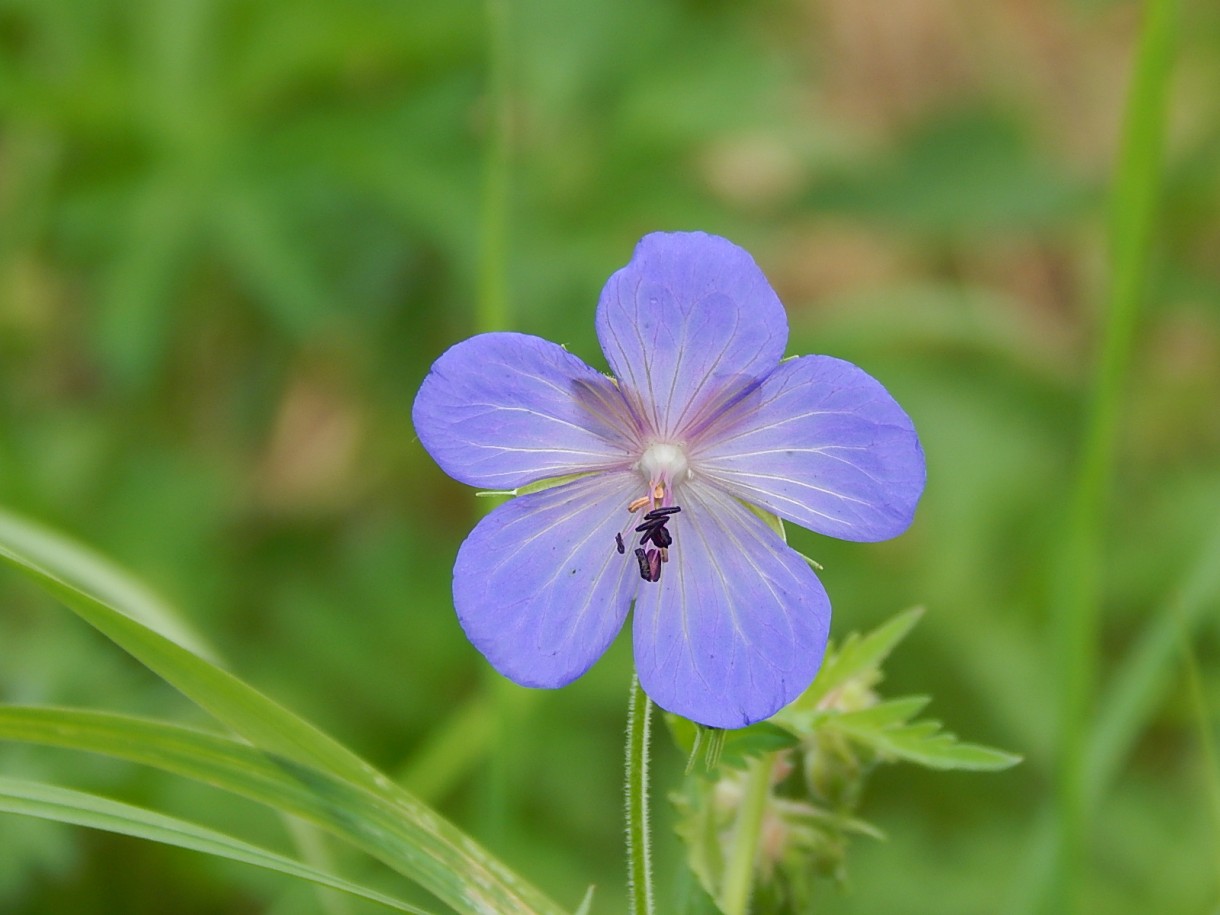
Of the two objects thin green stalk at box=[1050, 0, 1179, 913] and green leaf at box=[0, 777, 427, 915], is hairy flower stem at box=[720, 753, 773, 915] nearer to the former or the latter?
green leaf at box=[0, 777, 427, 915]

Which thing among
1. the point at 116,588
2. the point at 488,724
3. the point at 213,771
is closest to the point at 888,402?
the point at 213,771

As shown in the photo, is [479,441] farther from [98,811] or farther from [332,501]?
[332,501]

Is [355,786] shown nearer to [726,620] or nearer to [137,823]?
[137,823]

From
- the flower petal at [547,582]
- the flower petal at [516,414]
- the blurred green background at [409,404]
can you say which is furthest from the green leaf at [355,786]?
the blurred green background at [409,404]

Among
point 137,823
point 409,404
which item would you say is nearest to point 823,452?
point 137,823

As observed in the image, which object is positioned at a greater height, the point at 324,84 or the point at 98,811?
the point at 324,84

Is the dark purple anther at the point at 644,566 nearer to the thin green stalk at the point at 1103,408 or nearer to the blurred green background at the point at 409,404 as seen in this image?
the thin green stalk at the point at 1103,408

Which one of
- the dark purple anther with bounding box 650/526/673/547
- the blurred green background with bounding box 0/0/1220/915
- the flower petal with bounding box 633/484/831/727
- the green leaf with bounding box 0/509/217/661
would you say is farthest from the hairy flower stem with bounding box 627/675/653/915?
the blurred green background with bounding box 0/0/1220/915
